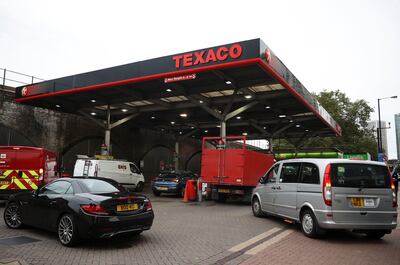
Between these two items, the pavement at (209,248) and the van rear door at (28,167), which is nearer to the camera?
the pavement at (209,248)

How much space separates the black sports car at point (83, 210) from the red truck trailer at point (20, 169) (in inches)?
182

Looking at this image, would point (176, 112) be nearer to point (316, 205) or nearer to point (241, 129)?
point (241, 129)

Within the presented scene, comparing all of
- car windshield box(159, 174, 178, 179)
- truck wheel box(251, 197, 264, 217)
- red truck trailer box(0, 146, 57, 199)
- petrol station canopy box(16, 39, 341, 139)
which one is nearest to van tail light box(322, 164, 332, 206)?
truck wheel box(251, 197, 264, 217)

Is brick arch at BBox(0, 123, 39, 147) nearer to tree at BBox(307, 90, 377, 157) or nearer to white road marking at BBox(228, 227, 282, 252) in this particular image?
white road marking at BBox(228, 227, 282, 252)

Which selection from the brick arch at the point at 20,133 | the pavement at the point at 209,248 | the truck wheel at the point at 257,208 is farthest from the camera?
the brick arch at the point at 20,133

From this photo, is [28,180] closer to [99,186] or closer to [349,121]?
[99,186]

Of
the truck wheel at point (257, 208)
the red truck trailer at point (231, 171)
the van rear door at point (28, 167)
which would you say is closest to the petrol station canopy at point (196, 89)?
the red truck trailer at point (231, 171)

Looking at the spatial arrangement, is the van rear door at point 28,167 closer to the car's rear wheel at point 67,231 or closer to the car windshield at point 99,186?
the car windshield at point 99,186

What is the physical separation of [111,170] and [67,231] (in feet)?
45.6

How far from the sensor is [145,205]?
23.2 ft

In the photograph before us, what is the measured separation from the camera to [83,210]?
6.25 m

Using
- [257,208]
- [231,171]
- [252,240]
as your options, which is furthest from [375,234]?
[231,171]

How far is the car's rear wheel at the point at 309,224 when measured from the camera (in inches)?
296

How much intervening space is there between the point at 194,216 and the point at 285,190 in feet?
11.2
